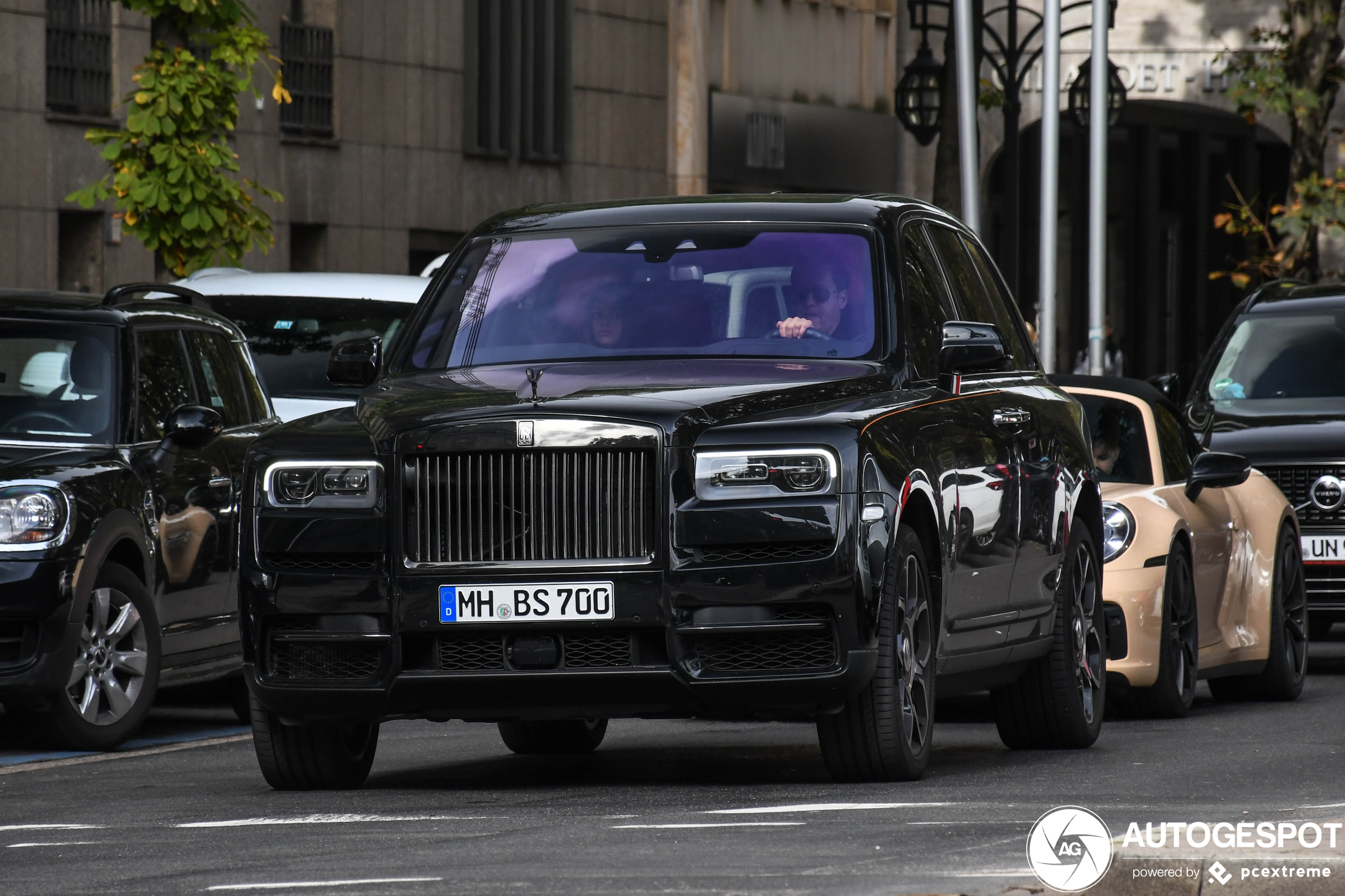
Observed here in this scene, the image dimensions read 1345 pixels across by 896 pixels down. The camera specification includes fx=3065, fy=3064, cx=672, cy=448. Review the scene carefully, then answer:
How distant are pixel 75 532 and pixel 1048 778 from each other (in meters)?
4.11

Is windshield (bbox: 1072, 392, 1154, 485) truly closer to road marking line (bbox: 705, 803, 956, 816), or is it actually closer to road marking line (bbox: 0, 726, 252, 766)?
road marking line (bbox: 0, 726, 252, 766)

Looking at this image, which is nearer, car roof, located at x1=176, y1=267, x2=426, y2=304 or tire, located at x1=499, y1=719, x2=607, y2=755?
tire, located at x1=499, y1=719, x2=607, y2=755

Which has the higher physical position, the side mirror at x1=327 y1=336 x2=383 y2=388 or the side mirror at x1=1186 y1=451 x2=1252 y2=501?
the side mirror at x1=327 y1=336 x2=383 y2=388

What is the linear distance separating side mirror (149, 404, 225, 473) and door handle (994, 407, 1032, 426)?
11.7ft

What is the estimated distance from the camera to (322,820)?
8758mm

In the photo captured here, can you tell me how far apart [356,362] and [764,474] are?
6.31 ft

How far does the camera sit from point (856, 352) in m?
10.1

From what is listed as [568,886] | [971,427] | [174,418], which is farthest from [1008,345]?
[568,886]

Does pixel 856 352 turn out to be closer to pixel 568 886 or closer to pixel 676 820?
pixel 676 820

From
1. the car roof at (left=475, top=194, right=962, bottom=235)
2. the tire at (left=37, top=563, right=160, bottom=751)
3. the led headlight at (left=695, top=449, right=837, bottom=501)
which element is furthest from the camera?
the tire at (left=37, top=563, right=160, bottom=751)

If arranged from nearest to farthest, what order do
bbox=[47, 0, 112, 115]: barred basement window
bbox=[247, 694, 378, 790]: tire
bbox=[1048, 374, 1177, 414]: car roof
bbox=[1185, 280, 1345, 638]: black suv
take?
bbox=[247, 694, 378, 790]: tire
bbox=[1048, 374, 1177, 414]: car roof
bbox=[1185, 280, 1345, 638]: black suv
bbox=[47, 0, 112, 115]: barred basement window

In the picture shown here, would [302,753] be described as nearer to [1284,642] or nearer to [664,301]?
[664,301]

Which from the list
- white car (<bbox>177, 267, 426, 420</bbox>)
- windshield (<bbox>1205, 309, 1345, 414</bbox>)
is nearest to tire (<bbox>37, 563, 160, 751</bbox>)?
white car (<bbox>177, 267, 426, 420</bbox>)

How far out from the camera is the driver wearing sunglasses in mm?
10164
